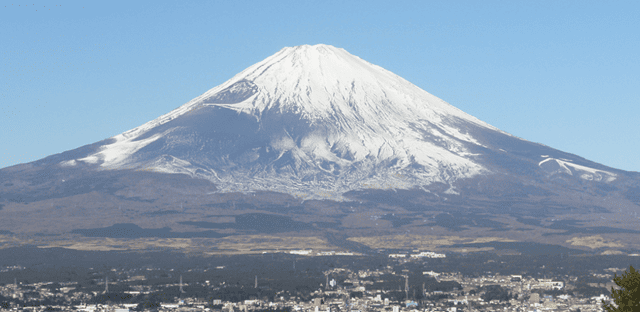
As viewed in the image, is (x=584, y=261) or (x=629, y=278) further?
(x=584, y=261)

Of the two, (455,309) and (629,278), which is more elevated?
(629,278)

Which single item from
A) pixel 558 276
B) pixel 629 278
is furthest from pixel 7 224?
pixel 629 278

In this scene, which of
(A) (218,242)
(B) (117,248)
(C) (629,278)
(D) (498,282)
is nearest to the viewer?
(C) (629,278)

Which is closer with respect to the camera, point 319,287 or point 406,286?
point 406,286

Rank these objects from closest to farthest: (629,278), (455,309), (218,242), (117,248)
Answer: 1. (629,278)
2. (455,309)
3. (117,248)
4. (218,242)

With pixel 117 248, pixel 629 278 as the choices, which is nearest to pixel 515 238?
pixel 117 248

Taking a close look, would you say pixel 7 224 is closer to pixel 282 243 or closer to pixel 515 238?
pixel 282 243

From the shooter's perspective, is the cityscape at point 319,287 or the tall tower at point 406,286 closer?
the cityscape at point 319,287

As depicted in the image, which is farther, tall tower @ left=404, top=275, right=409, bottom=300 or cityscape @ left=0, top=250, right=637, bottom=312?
tall tower @ left=404, top=275, right=409, bottom=300

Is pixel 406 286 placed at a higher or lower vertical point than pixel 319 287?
higher
